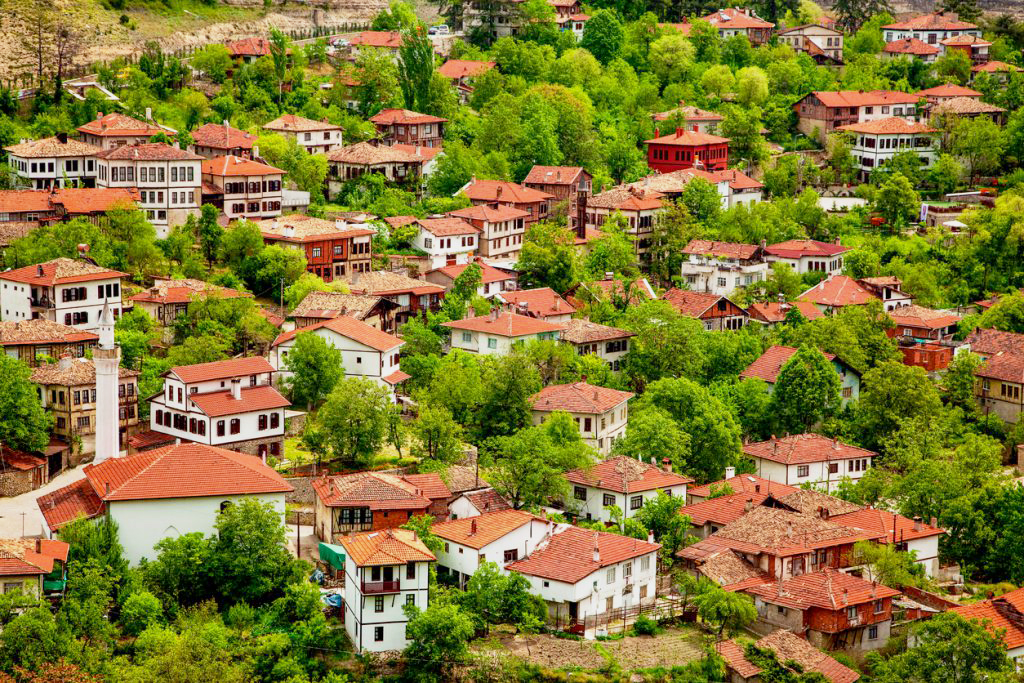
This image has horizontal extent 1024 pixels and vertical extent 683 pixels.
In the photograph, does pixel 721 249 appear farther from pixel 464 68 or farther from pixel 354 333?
pixel 464 68

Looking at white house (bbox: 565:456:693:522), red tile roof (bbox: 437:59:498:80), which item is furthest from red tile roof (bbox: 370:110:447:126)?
white house (bbox: 565:456:693:522)

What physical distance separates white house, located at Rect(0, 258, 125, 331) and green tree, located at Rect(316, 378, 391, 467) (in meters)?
11.6

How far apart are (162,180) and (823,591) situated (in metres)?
37.3

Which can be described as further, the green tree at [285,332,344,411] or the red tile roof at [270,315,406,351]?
the red tile roof at [270,315,406,351]

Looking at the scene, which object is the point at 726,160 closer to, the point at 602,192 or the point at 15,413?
the point at 602,192

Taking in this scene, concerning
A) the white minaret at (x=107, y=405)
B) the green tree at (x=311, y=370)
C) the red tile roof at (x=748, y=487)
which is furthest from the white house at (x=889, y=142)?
the white minaret at (x=107, y=405)

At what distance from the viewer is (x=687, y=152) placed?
96.4 m

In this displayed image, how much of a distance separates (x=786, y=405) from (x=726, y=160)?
31172 mm

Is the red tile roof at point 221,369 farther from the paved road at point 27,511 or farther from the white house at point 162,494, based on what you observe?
the white house at point 162,494

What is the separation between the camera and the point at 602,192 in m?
90.6

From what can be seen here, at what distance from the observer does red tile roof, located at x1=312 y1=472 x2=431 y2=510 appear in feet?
179

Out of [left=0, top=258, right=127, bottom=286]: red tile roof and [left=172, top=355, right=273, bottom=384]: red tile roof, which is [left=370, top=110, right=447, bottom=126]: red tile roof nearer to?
[left=0, top=258, right=127, bottom=286]: red tile roof

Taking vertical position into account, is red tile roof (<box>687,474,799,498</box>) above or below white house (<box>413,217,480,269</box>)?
below

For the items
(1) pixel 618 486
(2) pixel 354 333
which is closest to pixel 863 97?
(2) pixel 354 333
